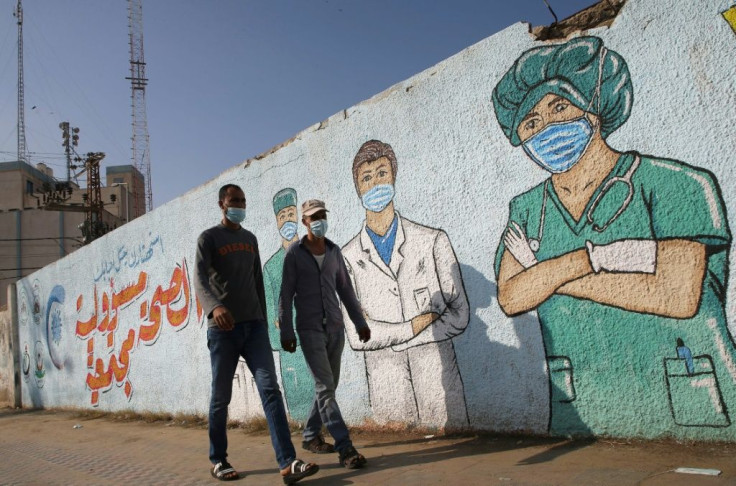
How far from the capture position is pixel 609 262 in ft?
10.2

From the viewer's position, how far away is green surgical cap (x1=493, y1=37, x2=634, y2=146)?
311 cm

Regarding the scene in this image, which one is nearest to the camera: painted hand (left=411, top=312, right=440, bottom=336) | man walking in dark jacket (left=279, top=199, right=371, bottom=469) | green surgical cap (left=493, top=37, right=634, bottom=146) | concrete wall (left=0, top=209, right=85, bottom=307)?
green surgical cap (left=493, top=37, right=634, bottom=146)

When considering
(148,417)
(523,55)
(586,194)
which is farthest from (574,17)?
(148,417)

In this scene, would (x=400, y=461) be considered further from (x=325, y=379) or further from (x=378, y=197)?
(x=378, y=197)

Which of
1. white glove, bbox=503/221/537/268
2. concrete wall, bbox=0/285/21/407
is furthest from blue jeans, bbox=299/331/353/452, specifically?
concrete wall, bbox=0/285/21/407

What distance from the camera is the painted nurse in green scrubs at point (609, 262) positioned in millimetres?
2789

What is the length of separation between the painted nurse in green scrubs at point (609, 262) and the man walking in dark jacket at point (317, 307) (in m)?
1.04

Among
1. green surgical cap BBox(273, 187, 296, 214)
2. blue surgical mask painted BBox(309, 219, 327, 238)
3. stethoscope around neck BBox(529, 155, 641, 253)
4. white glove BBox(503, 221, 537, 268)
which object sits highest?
green surgical cap BBox(273, 187, 296, 214)

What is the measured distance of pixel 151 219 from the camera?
297 inches

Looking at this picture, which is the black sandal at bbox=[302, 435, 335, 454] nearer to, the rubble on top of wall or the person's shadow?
the person's shadow

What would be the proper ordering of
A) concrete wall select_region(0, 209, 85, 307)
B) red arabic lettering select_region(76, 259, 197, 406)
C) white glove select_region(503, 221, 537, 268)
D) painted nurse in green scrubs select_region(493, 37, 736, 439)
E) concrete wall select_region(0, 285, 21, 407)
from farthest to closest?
concrete wall select_region(0, 209, 85, 307) < concrete wall select_region(0, 285, 21, 407) < red arabic lettering select_region(76, 259, 197, 406) < white glove select_region(503, 221, 537, 268) < painted nurse in green scrubs select_region(493, 37, 736, 439)

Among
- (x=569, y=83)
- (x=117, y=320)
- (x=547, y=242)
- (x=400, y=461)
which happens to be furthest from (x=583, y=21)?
(x=117, y=320)

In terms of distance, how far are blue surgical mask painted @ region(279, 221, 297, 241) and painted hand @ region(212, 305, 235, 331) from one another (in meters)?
1.98

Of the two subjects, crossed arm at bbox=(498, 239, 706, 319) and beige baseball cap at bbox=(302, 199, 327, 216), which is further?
beige baseball cap at bbox=(302, 199, 327, 216)
